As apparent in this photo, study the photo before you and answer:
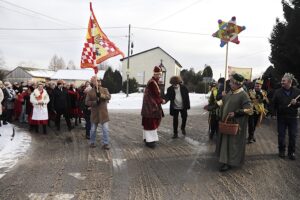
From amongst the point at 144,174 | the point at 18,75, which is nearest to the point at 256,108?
the point at 144,174

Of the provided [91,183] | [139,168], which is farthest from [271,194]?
[91,183]

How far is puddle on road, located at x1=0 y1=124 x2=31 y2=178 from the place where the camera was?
21.0ft

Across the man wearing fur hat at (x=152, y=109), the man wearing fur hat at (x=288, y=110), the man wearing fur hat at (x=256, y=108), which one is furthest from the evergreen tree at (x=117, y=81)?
the man wearing fur hat at (x=288, y=110)

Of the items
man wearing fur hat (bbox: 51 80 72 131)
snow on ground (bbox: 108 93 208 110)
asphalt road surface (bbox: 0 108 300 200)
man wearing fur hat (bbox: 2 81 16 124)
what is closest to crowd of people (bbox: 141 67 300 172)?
asphalt road surface (bbox: 0 108 300 200)

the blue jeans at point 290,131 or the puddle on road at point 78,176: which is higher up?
the blue jeans at point 290,131

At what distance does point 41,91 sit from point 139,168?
5.39 m

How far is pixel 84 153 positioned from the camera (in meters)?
7.40

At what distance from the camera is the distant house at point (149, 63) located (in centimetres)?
5372

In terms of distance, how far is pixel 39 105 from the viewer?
1022cm

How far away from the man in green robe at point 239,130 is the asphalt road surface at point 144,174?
0.24 m

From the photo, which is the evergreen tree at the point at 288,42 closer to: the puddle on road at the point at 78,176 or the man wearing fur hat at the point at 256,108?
the man wearing fur hat at the point at 256,108

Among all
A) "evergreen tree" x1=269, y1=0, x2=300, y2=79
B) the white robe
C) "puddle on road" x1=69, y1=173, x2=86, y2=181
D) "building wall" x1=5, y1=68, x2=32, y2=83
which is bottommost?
"puddle on road" x1=69, y1=173, x2=86, y2=181

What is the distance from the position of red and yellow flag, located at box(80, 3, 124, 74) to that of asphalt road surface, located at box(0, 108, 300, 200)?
7.13ft

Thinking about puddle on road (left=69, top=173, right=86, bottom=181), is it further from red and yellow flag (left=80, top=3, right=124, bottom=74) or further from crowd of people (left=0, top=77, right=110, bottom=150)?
red and yellow flag (left=80, top=3, right=124, bottom=74)
